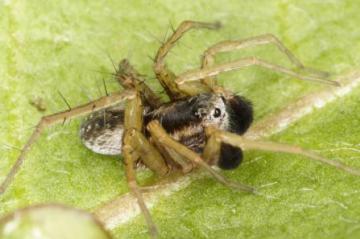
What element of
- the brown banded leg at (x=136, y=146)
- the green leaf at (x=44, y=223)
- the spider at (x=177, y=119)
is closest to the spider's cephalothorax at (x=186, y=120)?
the spider at (x=177, y=119)

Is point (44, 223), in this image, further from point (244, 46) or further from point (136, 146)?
point (244, 46)

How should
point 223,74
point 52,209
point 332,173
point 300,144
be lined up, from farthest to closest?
point 223,74, point 300,144, point 332,173, point 52,209

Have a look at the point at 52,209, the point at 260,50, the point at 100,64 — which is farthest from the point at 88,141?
the point at 52,209

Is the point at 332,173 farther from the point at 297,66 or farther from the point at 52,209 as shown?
the point at 52,209

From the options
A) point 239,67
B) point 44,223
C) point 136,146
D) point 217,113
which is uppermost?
point 44,223

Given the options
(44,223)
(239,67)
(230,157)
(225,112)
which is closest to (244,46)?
(239,67)

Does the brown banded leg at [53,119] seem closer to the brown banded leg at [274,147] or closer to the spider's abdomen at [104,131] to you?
the spider's abdomen at [104,131]

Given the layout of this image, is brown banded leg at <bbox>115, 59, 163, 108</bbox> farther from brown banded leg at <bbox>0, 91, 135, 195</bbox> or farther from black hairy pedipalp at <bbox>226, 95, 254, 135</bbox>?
black hairy pedipalp at <bbox>226, 95, 254, 135</bbox>
